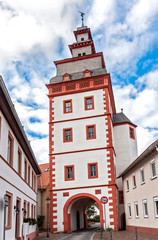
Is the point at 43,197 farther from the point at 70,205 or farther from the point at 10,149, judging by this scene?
the point at 10,149

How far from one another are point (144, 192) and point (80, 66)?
60.3ft

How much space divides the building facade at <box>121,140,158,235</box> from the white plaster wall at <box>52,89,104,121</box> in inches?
291

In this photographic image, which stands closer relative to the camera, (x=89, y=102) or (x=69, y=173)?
(x=69, y=173)

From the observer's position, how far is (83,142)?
99.1 feet

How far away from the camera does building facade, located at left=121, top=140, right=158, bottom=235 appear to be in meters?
19.2

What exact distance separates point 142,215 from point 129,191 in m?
5.18

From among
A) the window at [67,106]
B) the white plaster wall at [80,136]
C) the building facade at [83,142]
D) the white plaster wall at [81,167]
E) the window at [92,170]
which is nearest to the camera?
the building facade at [83,142]

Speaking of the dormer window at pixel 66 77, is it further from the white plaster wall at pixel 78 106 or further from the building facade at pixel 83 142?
the white plaster wall at pixel 78 106

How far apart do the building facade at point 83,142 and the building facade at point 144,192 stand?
5.35 feet

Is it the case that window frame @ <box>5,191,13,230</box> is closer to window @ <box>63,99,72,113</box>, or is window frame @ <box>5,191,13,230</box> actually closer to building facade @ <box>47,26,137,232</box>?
building facade @ <box>47,26,137,232</box>

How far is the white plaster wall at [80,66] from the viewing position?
34.9m

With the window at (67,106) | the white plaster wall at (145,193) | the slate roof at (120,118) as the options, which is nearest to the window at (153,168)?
the white plaster wall at (145,193)

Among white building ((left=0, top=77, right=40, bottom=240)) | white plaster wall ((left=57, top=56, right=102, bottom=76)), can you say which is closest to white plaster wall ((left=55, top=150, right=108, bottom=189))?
white plaster wall ((left=57, top=56, right=102, bottom=76))

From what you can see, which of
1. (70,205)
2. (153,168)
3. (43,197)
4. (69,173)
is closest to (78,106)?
(69,173)
